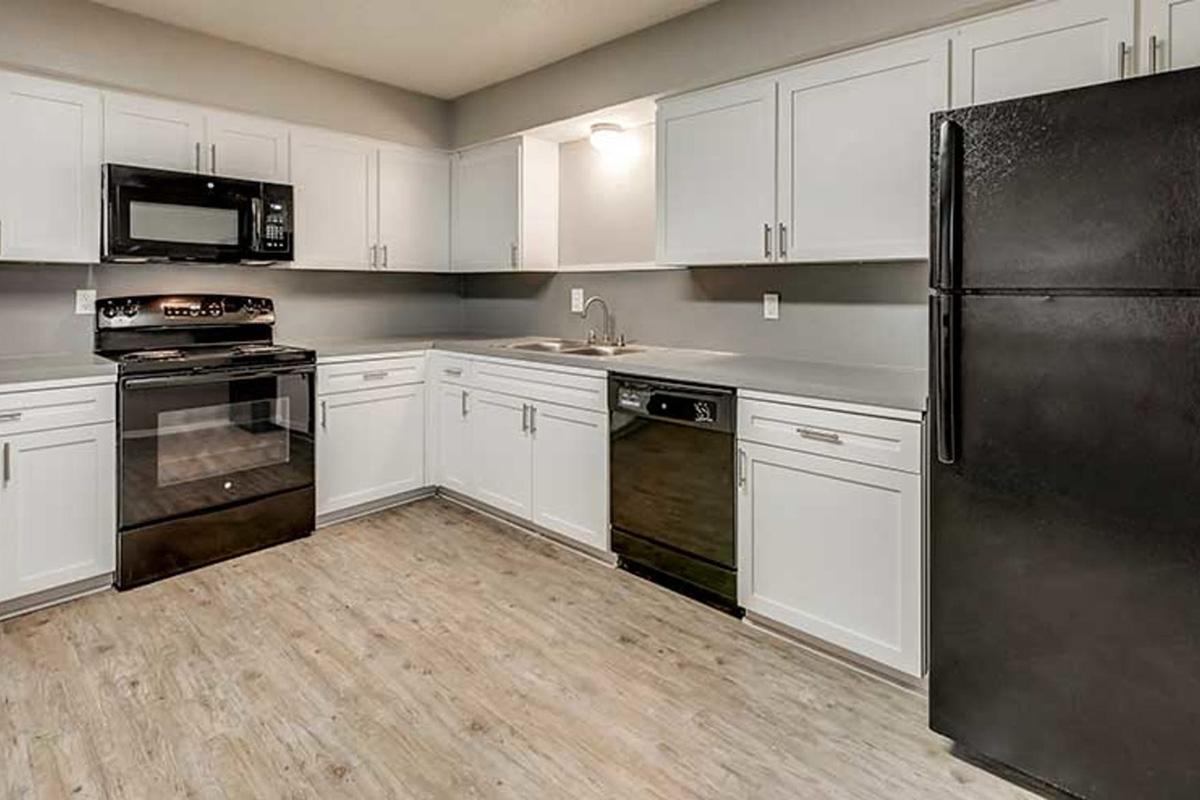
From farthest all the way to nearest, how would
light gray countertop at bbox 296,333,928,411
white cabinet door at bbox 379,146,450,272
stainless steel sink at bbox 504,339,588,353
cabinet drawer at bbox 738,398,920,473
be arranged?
white cabinet door at bbox 379,146,450,272 → stainless steel sink at bbox 504,339,588,353 → light gray countertop at bbox 296,333,928,411 → cabinet drawer at bbox 738,398,920,473

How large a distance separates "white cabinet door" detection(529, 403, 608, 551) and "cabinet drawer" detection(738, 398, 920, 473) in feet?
2.59

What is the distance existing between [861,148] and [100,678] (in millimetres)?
3064

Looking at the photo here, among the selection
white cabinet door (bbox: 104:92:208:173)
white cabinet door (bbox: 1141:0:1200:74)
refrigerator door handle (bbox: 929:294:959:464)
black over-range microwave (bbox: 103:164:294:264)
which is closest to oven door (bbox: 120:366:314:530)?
black over-range microwave (bbox: 103:164:294:264)

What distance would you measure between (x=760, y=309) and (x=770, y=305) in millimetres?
62

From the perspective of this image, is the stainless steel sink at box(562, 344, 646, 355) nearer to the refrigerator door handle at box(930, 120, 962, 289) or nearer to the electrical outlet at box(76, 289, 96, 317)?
the refrigerator door handle at box(930, 120, 962, 289)

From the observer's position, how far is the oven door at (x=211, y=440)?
117 inches

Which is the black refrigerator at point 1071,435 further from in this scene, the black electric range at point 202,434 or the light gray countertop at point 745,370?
the black electric range at point 202,434

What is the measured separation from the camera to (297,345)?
386cm

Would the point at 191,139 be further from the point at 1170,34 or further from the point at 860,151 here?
the point at 1170,34

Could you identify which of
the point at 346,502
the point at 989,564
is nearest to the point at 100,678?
the point at 346,502

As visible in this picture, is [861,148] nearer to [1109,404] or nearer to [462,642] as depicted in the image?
[1109,404]

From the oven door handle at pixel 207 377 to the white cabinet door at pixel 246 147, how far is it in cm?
101

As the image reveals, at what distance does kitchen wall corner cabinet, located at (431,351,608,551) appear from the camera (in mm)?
3219

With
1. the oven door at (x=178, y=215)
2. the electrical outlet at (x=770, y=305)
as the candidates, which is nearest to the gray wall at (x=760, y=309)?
the electrical outlet at (x=770, y=305)
